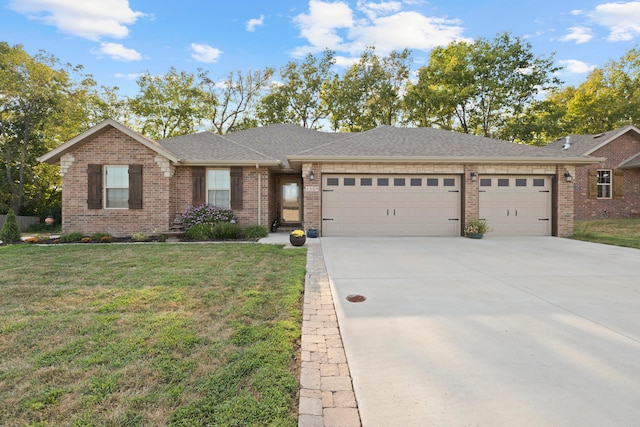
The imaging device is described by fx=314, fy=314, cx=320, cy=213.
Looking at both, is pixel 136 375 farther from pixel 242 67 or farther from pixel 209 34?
pixel 242 67

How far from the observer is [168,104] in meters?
24.0

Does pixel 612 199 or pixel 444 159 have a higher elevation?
pixel 444 159

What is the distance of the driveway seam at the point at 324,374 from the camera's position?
183 centimetres

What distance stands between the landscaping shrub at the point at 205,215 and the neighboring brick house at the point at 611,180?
59.9 ft

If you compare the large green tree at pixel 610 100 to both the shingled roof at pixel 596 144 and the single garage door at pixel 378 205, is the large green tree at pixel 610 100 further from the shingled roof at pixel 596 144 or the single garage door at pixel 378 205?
the single garage door at pixel 378 205

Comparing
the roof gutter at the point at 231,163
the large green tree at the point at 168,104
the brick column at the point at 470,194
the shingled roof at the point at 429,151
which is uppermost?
the large green tree at the point at 168,104

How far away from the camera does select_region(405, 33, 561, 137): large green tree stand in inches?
858

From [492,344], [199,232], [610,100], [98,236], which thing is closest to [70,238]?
[98,236]

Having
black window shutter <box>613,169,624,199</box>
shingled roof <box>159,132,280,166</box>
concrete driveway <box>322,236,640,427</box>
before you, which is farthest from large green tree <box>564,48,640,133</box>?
concrete driveway <box>322,236,640,427</box>

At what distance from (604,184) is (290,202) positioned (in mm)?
17371

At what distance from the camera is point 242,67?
80.9 ft

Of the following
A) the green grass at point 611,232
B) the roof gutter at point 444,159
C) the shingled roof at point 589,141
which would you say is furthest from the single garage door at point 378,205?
the shingled roof at point 589,141

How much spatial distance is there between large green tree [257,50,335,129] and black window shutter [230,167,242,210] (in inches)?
583

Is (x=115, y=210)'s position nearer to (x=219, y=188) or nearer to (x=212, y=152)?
(x=219, y=188)
